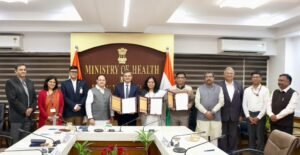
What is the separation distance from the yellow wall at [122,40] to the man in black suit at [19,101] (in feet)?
4.25

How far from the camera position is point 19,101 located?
4.76 meters

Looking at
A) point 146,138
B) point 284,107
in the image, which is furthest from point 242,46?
point 146,138

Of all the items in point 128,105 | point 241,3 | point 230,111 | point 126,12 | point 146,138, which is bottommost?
point 146,138

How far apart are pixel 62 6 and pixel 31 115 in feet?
5.94

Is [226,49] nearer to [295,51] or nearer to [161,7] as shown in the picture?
[295,51]

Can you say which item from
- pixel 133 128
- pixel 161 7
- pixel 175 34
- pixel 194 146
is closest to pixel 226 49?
pixel 175 34

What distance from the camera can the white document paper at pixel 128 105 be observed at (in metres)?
4.75

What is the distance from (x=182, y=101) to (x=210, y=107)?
489 millimetres

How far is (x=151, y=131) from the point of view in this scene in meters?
3.86

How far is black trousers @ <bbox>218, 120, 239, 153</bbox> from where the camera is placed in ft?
16.5

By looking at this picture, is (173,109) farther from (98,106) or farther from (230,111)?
(98,106)

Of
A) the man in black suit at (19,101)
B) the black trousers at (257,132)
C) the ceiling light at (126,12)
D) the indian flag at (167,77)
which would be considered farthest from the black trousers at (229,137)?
the man in black suit at (19,101)

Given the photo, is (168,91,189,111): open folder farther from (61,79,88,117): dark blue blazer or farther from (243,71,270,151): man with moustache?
(61,79,88,117): dark blue blazer

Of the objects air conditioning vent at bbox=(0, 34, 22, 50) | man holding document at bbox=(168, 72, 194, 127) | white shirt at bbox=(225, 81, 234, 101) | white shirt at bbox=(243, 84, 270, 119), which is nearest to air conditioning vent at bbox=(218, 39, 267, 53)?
white shirt at bbox=(225, 81, 234, 101)
